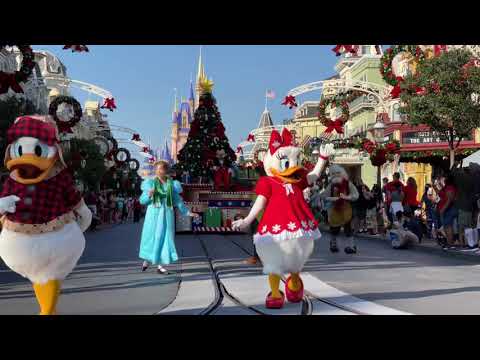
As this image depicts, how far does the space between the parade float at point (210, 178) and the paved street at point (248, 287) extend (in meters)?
7.09

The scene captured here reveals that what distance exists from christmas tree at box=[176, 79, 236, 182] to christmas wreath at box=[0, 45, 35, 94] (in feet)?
53.7

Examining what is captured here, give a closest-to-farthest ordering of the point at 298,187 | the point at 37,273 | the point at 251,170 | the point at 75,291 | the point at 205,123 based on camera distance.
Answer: the point at 37,273 < the point at 298,187 < the point at 75,291 < the point at 251,170 < the point at 205,123

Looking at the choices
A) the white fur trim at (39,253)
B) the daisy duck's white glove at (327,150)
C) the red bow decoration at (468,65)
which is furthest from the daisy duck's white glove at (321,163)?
the red bow decoration at (468,65)

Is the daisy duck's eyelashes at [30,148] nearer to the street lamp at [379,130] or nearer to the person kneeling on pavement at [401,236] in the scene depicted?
the person kneeling on pavement at [401,236]

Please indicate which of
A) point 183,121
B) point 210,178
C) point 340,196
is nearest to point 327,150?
point 340,196

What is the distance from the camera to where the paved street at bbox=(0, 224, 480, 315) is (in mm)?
6859

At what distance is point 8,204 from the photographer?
5902 millimetres

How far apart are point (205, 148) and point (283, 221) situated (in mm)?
22934

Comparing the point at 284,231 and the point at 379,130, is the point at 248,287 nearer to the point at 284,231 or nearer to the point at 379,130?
the point at 284,231

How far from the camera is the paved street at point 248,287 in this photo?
6859mm
